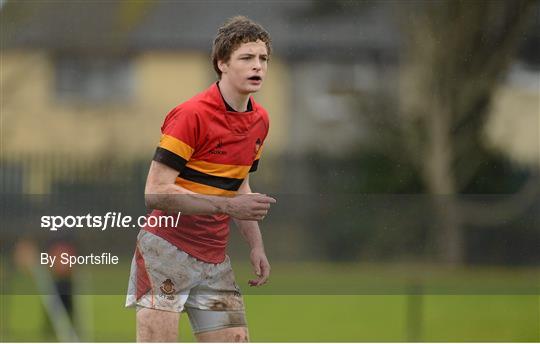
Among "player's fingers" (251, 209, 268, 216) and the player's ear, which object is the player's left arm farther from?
the player's ear

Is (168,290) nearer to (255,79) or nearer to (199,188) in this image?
(199,188)

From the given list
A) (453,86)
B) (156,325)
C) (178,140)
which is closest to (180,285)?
(156,325)

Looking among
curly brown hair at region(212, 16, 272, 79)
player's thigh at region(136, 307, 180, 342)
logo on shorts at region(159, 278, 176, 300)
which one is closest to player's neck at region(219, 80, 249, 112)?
curly brown hair at region(212, 16, 272, 79)

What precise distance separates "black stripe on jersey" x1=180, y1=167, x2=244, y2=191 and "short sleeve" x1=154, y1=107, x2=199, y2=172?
0.08m

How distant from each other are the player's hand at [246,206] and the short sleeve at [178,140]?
31cm

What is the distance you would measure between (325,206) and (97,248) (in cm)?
244

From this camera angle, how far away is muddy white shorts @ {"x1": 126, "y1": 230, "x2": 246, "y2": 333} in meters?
5.62

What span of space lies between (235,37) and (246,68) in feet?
0.55

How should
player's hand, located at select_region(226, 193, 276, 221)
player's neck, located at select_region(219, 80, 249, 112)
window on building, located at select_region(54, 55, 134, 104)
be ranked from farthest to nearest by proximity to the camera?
1. window on building, located at select_region(54, 55, 134, 104)
2. player's neck, located at select_region(219, 80, 249, 112)
3. player's hand, located at select_region(226, 193, 276, 221)

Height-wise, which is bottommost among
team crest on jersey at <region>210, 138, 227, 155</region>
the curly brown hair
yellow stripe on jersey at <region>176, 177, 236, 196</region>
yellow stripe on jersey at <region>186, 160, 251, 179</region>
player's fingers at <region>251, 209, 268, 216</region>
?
player's fingers at <region>251, 209, 268, 216</region>

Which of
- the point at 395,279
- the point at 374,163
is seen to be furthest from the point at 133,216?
the point at 395,279

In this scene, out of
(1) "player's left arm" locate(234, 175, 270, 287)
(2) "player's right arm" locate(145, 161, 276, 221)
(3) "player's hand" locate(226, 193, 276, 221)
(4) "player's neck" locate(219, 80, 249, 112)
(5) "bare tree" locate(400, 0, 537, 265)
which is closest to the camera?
(2) "player's right arm" locate(145, 161, 276, 221)

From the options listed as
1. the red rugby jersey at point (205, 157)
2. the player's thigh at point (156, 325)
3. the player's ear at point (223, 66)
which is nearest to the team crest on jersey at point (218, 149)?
the red rugby jersey at point (205, 157)

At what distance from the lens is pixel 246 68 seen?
18.9 ft
